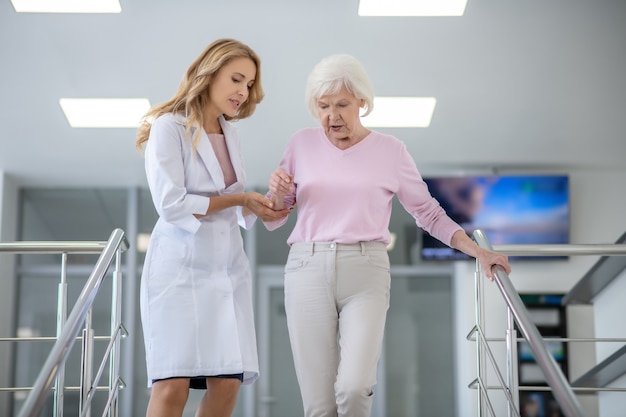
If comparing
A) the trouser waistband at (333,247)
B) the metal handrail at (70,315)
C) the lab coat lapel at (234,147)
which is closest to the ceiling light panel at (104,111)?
the metal handrail at (70,315)

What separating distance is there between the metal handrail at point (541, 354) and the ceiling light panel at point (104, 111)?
168 inches

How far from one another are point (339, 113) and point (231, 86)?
0.33 m

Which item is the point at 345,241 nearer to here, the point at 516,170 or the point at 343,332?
the point at 343,332

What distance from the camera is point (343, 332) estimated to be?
2555 mm

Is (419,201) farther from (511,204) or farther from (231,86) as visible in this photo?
(511,204)

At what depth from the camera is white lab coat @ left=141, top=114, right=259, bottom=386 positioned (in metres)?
2.47

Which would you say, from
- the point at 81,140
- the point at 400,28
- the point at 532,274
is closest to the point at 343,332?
the point at 400,28

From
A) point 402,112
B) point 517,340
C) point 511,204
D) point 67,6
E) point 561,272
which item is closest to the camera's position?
point 517,340

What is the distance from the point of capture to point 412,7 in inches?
211

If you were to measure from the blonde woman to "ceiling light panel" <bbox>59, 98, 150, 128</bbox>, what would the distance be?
3.95 meters

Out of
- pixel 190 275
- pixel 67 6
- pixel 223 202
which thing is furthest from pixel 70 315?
pixel 67 6

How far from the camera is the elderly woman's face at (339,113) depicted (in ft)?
8.77

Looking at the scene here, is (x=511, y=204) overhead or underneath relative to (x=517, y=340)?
overhead

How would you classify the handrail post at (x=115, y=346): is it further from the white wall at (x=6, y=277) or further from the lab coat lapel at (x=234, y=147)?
the white wall at (x=6, y=277)
